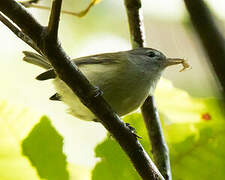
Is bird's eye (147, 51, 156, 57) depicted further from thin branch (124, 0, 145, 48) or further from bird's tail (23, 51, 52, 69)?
bird's tail (23, 51, 52, 69)

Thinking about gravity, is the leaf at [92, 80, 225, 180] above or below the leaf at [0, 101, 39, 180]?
below

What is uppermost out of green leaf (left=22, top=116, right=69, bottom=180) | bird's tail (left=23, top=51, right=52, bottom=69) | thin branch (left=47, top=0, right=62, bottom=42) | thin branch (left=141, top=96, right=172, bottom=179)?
thin branch (left=47, top=0, right=62, bottom=42)

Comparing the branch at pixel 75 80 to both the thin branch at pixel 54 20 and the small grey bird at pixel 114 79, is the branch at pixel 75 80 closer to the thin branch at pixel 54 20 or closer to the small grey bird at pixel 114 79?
the thin branch at pixel 54 20

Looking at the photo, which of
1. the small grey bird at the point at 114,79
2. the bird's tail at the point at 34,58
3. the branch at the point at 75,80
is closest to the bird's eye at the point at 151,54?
the small grey bird at the point at 114,79

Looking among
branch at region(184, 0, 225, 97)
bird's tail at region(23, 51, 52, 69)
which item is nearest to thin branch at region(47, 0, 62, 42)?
branch at region(184, 0, 225, 97)

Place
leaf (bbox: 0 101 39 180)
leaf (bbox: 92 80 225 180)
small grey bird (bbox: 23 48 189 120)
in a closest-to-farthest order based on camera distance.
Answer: leaf (bbox: 0 101 39 180) < leaf (bbox: 92 80 225 180) < small grey bird (bbox: 23 48 189 120)

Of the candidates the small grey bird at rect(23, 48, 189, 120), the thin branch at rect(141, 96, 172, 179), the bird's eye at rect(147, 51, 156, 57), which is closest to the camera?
the thin branch at rect(141, 96, 172, 179)

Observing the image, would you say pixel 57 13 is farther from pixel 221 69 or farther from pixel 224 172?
pixel 224 172

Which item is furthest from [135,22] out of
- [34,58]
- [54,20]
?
[54,20]
